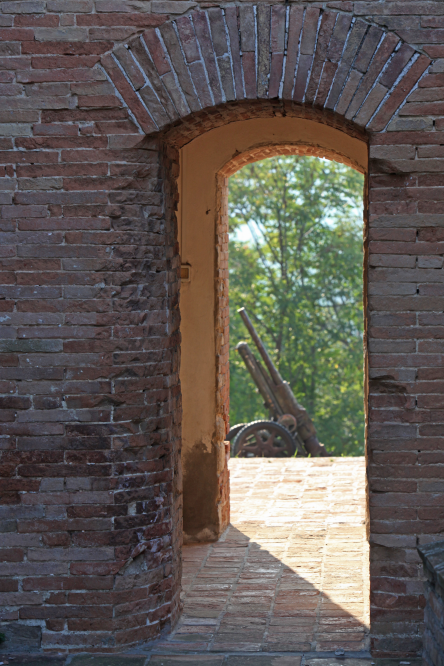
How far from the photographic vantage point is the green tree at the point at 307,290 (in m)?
18.8

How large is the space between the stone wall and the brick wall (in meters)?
0.47

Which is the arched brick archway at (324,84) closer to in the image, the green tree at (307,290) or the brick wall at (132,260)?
the brick wall at (132,260)

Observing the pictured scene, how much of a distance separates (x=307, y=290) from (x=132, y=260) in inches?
601

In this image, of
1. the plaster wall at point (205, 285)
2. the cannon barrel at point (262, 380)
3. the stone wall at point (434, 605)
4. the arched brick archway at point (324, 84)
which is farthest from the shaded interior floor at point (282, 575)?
the cannon barrel at point (262, 380)

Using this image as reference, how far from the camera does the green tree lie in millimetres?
18750

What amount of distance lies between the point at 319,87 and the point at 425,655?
282 cm

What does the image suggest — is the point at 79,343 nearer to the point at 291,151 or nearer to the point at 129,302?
the point at 129,302

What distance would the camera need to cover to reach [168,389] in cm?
425

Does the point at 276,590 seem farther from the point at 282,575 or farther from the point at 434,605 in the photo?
the point at 434,605

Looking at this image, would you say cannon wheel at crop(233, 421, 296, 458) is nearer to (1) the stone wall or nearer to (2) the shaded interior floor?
(2) the shaded interior floor

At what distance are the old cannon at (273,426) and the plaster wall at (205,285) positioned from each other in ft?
13.0

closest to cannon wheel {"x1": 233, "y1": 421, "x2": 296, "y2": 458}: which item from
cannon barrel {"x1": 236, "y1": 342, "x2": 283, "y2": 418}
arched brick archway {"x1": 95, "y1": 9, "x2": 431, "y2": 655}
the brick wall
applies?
cannon barrel {"x1": 236, "y1": 342, "x2": 283, "y2": 418}

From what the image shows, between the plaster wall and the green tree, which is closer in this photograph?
the plaster wall

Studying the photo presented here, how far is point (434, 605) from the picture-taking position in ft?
10.8
